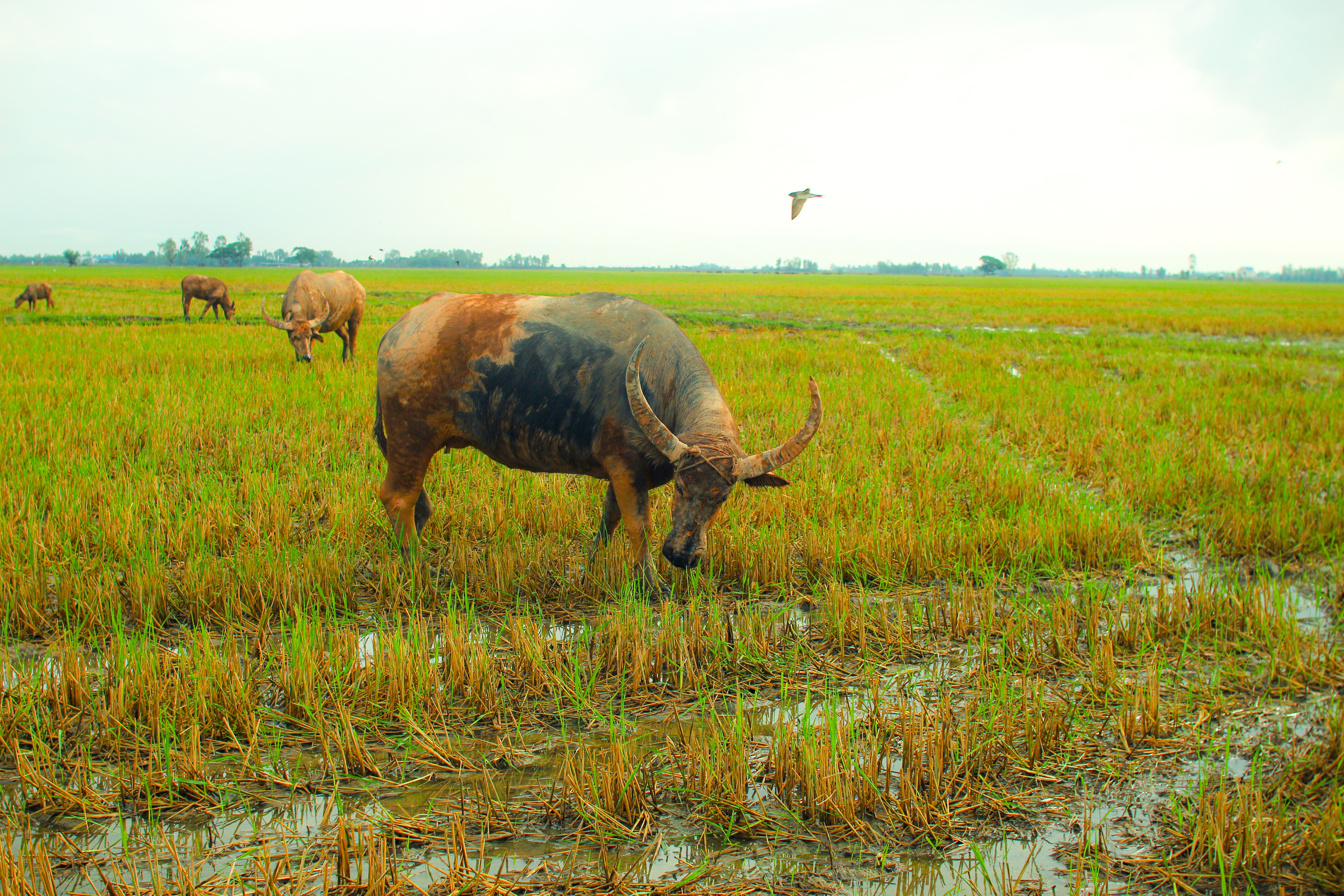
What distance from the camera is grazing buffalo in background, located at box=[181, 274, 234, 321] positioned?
18125 mm

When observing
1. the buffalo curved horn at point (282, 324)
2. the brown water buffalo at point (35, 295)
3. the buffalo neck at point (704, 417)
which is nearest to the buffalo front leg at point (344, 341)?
the buffalo curved horn at point (282, 324)

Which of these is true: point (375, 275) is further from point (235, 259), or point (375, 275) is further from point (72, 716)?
point (72, 716)

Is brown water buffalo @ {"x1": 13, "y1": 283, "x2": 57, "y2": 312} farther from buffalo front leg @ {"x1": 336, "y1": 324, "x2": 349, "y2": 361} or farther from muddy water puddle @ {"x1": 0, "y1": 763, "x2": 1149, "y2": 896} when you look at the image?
muddy water puddle @ {"x1": 0, "y1": 763, "x2": 1149, "y2": 896}

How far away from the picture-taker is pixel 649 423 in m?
3.21

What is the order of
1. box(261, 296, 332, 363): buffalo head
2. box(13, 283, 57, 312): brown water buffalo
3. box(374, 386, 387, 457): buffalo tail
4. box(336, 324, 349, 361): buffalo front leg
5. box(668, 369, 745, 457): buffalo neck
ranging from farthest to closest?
box(13, 283, 57, 312): brown water buffalo → box(336, 324, 349, 361): buffalo front leg → box(261, 296, 332, 363): buffalo head → box(374, 386, 387, 457): buffalo tail → box(668, 369, 745, 457): buffalo neck

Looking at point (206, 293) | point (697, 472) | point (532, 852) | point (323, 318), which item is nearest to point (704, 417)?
point (697, 472)

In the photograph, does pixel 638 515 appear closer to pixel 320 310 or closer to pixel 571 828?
pixel 571 828

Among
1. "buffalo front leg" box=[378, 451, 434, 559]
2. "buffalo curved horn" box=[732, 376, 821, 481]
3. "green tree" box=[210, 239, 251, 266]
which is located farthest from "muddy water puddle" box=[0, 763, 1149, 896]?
"green tree" box=[210, 239, 251, 266]

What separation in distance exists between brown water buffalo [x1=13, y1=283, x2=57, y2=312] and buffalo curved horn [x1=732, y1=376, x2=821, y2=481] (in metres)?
23.7

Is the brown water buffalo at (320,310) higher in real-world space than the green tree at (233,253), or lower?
lower

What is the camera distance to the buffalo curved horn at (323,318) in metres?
10.8

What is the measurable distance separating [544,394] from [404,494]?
40.0 inches

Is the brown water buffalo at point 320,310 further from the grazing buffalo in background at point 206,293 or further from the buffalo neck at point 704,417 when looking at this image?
Answer: the buffalo neck at point 704,417

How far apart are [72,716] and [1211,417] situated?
30.6 ft
